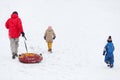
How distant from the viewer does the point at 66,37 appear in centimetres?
2650

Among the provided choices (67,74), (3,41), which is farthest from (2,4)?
(67,74)

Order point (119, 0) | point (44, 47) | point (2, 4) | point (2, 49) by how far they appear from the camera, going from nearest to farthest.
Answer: point (2, 49) → point (44, 47) → point (2, 4) → point (119, 0)

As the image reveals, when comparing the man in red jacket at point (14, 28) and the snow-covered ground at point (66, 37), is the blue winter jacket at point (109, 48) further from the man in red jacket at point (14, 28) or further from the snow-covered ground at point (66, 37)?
the man in red jacket at point (14, 28)

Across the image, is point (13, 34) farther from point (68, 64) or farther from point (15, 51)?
point (68, 64)

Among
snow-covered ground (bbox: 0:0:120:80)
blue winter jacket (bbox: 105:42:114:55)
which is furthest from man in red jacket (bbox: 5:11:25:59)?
blue winter jacket (bbox: 105:42:114:55)

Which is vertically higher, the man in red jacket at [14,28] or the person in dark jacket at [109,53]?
the man in red jacket at [14,28]

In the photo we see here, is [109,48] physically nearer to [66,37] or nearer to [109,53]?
[109,53]

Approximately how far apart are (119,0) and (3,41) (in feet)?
66.6

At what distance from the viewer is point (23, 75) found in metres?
15.6

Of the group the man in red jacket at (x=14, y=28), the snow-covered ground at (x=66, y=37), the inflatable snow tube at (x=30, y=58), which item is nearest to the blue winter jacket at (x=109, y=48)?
the snow-covered ground at (x=66, y=37)

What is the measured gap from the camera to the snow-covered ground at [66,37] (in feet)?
54.7

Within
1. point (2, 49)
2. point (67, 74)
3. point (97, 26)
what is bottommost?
point (67, 74)

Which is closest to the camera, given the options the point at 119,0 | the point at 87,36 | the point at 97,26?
the point at 87,36

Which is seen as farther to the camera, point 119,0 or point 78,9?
point 119,0
